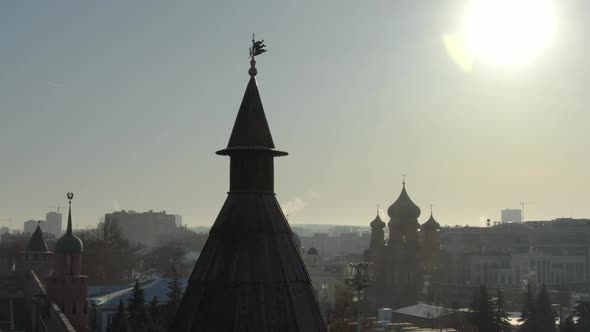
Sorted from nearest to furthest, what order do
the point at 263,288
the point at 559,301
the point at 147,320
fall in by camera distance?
1. the point at 263,288
2. the point at 147,320
3. the point at 559,301

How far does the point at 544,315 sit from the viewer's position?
144ft

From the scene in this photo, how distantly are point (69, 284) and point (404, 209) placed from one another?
32.7m

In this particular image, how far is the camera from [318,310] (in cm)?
801

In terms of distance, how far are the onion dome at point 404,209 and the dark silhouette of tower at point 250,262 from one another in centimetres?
5380

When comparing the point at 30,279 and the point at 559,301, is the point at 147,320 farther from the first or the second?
the point at 559,301

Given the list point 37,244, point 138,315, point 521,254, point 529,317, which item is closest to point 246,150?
point 138,315

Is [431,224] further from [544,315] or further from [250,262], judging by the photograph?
[250,262]

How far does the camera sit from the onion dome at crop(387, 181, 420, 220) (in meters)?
61.2

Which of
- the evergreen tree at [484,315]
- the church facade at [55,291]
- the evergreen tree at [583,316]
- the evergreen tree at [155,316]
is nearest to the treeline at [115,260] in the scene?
the church facade at [55,291]

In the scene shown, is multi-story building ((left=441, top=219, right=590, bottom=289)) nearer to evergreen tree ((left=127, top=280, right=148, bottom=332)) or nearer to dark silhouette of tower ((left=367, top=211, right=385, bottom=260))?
dark silhouette of tower ((left=367, top=211, right=385, bottom=260))

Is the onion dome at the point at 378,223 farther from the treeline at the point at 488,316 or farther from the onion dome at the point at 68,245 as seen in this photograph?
the onion dome at the point at 68,245

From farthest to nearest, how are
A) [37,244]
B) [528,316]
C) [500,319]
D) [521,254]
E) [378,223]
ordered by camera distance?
[521,254] → [378,223] → [37,244] → [528,316] → [500,319]

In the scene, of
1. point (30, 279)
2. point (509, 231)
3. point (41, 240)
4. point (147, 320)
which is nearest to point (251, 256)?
point (147, 320)

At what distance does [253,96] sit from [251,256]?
1.89 m
